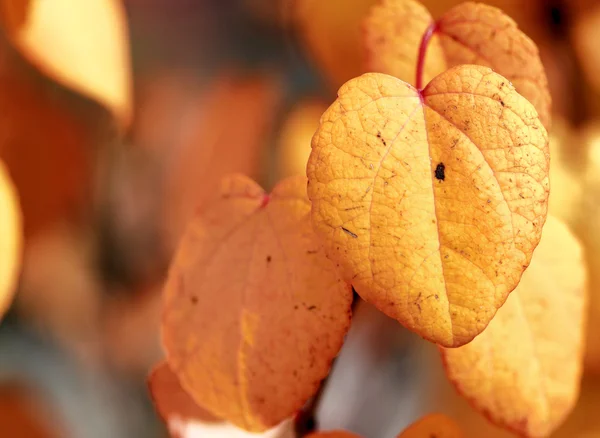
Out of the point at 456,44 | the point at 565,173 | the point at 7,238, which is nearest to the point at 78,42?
the point at 7,238

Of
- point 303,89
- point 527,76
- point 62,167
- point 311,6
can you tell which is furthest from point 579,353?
point 62,167

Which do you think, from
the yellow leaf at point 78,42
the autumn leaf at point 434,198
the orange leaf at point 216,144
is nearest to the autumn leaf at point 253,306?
the autumn leaf at point 434,198

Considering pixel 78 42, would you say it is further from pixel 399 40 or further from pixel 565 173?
pixel 565 173

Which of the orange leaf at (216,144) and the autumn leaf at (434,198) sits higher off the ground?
the autumn leaf at (434,198)

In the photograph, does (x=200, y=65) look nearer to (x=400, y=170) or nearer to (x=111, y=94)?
(x=111, y=94)

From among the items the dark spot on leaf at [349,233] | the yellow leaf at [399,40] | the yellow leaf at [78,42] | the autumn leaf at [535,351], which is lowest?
the autumn leaf at [535,351]

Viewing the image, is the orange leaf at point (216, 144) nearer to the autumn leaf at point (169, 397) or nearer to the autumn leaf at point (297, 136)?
the autumn leaf at point (297, 136)

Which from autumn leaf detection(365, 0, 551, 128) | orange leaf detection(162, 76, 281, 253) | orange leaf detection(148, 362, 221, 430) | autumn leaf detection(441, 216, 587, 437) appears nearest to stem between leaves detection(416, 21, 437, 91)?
autumn leaf detection(365, 0, 551, 128)
